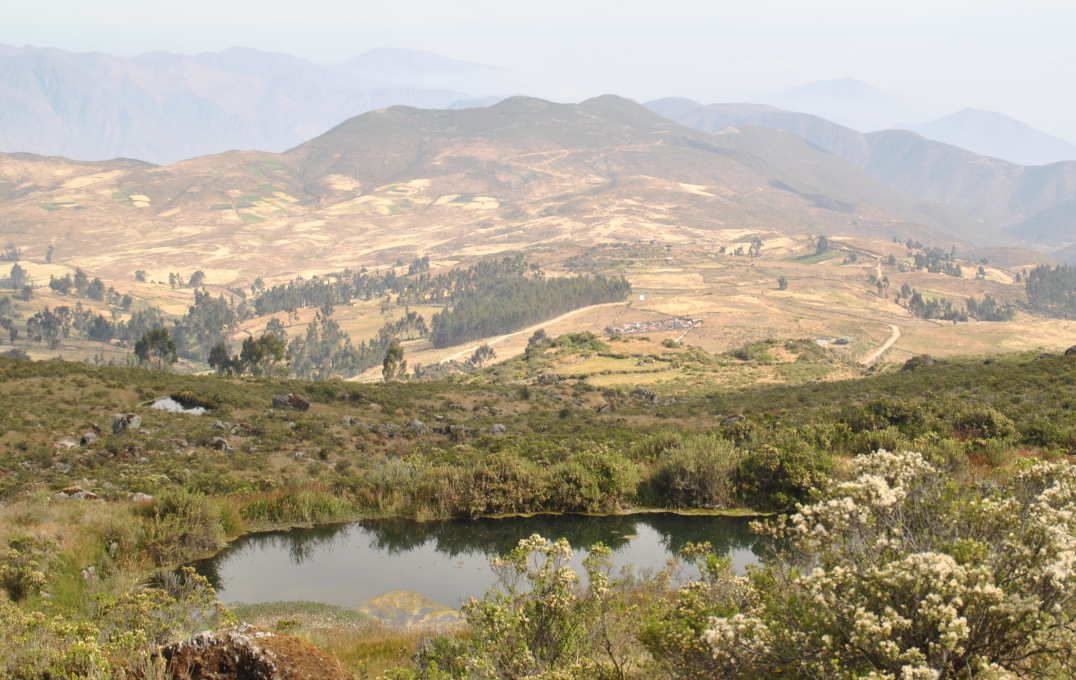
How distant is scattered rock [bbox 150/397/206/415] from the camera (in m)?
42.5

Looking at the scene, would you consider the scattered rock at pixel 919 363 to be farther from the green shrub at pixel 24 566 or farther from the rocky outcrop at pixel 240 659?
the rocky outcrop at pixel 240 659

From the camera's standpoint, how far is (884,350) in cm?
11388

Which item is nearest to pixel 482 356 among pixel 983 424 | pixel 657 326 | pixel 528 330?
pixel 528 330

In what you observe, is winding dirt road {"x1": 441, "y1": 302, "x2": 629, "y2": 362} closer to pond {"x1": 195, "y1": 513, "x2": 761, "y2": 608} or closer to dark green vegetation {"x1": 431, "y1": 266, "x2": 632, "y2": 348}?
dark green vegetation {"x1": 431, "y1": 266, "x2": 632, "y2": 348}

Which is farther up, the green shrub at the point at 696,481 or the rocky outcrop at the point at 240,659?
the rocky outcrop at the point at 240,659

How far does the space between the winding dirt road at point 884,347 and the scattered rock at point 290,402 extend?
74.8 m

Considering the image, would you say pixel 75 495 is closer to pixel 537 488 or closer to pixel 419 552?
pixel 419 552

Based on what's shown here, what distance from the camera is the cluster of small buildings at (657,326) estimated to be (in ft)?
399

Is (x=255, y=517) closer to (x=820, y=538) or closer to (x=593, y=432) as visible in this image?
(x=820, y=538)

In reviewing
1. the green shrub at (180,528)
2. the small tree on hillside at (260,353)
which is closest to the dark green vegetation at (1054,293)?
the small tree on hillside at (260,353)

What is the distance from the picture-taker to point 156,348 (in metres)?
86.3

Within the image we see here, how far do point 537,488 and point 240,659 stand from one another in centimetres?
1374

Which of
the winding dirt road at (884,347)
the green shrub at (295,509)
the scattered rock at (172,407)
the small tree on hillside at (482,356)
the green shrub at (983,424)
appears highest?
the green shrub at (983,424)

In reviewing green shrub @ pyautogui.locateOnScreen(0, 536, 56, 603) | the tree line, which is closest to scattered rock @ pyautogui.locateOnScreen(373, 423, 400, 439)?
green shrub @ pyautogui.locateOnScreen(0, 536, 56, 603)
